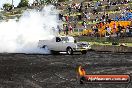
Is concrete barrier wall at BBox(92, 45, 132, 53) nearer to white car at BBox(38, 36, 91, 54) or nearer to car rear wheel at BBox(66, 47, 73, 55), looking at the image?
white car at BBox(38, 36, 91, 54)

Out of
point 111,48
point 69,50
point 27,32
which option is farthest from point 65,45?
point 27,32

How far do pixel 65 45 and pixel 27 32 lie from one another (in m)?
6.96

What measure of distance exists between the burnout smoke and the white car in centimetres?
82


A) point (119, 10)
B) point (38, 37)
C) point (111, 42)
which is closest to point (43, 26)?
point (38, 37)

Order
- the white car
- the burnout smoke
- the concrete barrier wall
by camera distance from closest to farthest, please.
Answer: the white car, the concrete barrier wall, the burnout smoke

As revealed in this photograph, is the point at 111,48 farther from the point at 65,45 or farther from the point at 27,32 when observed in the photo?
the point at 27,32

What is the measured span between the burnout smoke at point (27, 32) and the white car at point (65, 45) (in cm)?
82

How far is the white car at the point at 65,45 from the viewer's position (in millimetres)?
36094

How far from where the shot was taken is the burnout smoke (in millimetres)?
40375

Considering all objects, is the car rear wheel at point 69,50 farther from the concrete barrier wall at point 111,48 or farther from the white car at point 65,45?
the concrete barrier wall at point 111,48

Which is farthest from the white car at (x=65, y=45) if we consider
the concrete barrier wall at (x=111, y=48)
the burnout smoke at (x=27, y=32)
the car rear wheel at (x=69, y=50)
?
the concrete barrier wall at (x=111, y=48)

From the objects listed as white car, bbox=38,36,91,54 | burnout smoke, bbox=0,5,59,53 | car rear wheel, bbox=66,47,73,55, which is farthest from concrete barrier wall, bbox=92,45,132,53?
burnout smoke, bbox=0,5,59,53

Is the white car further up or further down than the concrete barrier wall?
further up

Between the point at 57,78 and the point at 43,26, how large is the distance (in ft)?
79.4
